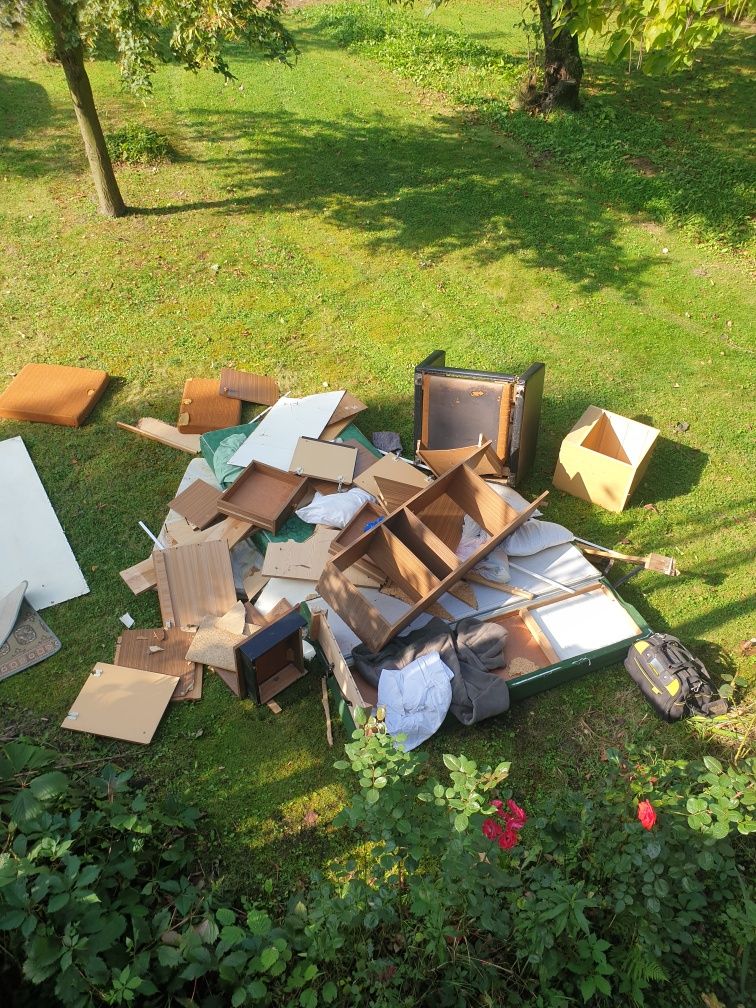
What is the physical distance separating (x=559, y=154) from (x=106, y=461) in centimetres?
800

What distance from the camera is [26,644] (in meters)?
5.14

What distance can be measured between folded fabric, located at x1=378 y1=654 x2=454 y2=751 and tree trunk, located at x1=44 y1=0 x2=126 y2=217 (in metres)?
6.75

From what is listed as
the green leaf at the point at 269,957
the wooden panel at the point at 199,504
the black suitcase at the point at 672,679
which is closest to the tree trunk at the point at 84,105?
the wooden panel at the point at 199,504

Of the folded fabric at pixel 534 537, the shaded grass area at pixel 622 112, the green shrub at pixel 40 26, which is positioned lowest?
the folded fabric at pixel 534 537

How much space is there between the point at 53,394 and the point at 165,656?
3.18 m

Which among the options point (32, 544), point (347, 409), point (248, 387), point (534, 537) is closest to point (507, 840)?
point (534, 537)

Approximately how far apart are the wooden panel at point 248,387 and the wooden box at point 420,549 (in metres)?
2.38

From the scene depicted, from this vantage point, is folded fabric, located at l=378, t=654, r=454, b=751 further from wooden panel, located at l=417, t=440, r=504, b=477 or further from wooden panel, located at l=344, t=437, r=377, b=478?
wooden panel, located at l=344, t=437, r=377, b=478

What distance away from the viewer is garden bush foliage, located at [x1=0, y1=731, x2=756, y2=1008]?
2.86m

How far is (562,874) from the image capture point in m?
3.33

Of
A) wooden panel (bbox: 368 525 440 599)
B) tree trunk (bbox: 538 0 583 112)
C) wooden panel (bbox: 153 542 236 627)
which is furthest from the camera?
tree trunk (bbox: 538 0 583 112)

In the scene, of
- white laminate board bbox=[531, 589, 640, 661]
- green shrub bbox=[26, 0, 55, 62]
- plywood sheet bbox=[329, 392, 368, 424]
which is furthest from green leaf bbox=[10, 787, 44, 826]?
green shrub bbox=[26, 0, 55, 62]

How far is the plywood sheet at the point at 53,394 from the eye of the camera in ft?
22.1

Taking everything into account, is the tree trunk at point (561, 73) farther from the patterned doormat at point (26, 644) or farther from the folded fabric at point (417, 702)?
the patterned doormat at point (26, 644)
